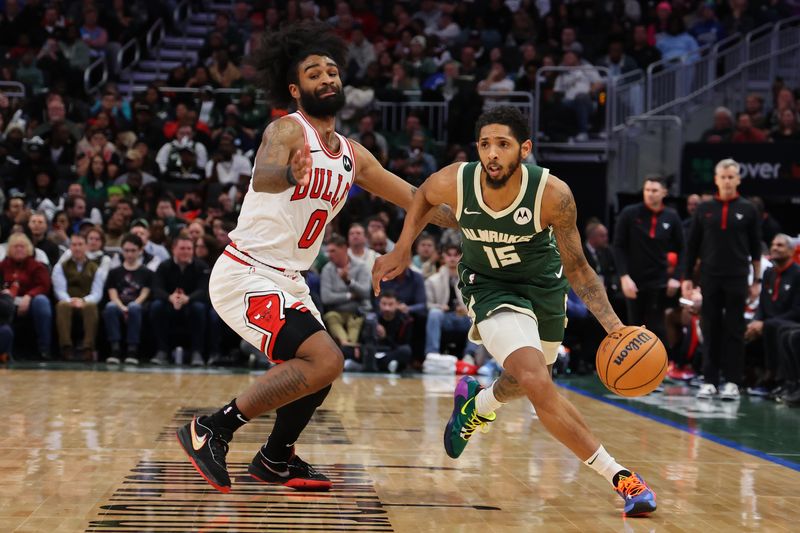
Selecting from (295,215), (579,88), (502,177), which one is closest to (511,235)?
(502,177)

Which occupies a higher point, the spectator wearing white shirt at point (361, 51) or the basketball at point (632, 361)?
the spectator wearing white shirt at point (361, 51)

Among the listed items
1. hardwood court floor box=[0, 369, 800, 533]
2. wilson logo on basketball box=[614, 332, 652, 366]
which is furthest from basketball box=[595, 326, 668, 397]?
hardwood court floor box=[0, 369, 800, 533]

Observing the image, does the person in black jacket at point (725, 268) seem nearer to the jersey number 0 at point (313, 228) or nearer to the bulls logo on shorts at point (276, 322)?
the jersey number 0 at point (313, 228)

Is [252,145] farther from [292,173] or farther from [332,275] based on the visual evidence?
[292,173]

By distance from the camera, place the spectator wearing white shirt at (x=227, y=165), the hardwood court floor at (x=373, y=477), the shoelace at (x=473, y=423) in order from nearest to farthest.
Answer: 1. the hardwood court floor at (x=373, y=477)
2. the shoelace at (x=473, y=423)
3. the spectator wearing white shirt at (x=227, y=165)

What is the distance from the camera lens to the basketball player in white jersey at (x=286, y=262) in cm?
498

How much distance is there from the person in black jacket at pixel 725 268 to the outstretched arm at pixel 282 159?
5.79m

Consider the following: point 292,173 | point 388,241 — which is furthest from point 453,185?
point 388,241

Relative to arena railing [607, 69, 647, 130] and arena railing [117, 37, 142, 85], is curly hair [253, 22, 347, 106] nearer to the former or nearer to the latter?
arena railing [607, 69, 647, 130]

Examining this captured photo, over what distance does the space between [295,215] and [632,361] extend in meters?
1.68

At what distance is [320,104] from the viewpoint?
5266 millimetres

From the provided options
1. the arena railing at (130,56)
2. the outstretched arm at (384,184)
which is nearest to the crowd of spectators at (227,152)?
the arena railing at (130,56)

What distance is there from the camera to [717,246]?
9930 millimetres

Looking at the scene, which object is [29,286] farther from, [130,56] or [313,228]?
[130,56]
